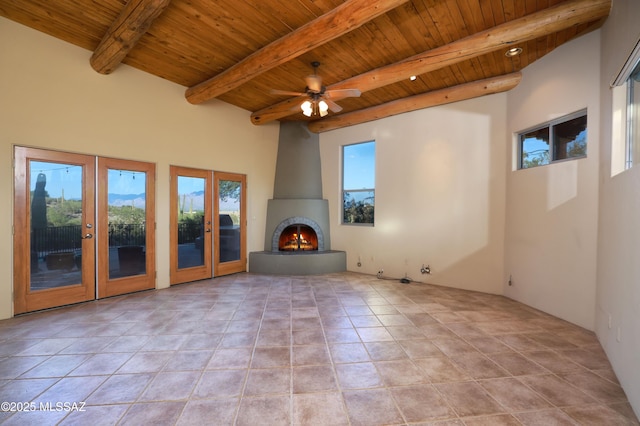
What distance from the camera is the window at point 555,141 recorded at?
3.29 m

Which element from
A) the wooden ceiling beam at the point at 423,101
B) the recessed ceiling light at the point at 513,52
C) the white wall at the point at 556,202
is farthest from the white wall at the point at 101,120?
the white wall at the point at 556,202

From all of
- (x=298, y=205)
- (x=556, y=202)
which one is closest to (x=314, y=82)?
(x=298, y=205)

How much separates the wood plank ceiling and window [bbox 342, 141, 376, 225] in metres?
1.76

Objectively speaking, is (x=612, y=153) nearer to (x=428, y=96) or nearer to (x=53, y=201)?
(x=428, y=96)

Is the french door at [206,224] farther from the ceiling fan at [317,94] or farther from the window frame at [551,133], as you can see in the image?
the window frame at [551,133]

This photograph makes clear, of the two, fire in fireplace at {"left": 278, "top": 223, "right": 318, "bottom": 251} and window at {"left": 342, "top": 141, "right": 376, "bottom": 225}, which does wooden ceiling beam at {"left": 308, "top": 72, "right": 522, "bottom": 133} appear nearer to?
window at {"left": 342, "top": 141, "right": 376, "bottom": 225}

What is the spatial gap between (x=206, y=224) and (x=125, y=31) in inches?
127

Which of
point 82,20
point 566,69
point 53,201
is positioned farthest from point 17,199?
point 566,69

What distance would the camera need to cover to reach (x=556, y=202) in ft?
11.4

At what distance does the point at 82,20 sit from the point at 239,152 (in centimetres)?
303

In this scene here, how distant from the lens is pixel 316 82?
3.67 m

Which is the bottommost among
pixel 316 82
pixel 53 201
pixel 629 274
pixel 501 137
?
pixel 629 274

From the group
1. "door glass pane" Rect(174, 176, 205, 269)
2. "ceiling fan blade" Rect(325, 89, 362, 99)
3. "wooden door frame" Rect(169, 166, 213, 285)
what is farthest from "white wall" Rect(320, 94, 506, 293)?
"door glass pane" Rect(174, 176, 205, 269)

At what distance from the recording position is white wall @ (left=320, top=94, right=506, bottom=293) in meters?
4.49
